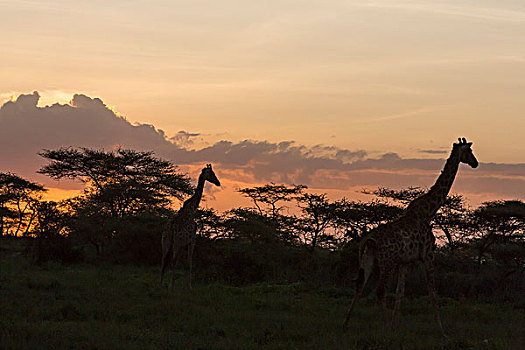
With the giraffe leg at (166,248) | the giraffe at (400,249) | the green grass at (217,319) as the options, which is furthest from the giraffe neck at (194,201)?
the giraffe at (400,249)

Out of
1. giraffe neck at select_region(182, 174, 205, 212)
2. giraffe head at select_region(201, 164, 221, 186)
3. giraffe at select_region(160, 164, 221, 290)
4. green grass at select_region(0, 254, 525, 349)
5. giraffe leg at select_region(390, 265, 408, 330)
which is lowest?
green grass at select_region(0, 254, 525, 349)

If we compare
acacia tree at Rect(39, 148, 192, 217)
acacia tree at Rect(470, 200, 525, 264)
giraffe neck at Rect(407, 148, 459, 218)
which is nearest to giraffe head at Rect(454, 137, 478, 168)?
giraffe neck at Rect(407, 148, 459, 218)

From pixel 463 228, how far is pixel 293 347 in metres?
20.0

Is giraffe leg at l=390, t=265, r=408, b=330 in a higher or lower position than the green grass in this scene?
higher

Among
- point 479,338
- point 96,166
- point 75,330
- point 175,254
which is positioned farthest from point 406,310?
point 96,166

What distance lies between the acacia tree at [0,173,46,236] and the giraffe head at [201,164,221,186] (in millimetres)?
28222

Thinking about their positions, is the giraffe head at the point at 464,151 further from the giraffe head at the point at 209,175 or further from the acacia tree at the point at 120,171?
the acacia tree at the point at 120,171

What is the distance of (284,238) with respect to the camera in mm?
31859

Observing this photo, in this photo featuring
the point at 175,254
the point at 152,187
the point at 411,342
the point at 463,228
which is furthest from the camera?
the point at 152,187

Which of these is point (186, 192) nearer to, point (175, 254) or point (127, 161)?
point (127, 161)

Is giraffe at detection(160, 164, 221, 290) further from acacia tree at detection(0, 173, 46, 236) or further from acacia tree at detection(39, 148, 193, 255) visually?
acacia tree at detection(0, 173, 46, 236)

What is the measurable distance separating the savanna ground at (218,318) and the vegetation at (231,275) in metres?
0.04

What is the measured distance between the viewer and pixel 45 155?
44.1m

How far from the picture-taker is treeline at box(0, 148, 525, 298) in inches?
925
